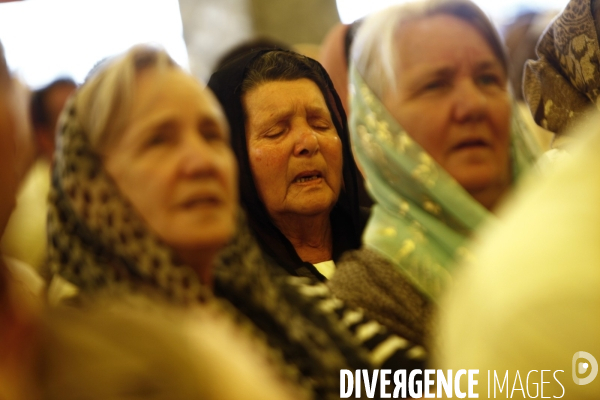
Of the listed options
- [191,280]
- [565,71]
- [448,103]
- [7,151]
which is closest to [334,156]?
[448,103]

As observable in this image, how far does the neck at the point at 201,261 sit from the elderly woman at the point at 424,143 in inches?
8.4

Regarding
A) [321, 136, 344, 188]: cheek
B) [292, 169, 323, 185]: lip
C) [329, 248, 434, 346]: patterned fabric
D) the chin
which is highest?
[321, 136, 344, 188]: cheek

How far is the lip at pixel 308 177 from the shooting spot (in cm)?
87


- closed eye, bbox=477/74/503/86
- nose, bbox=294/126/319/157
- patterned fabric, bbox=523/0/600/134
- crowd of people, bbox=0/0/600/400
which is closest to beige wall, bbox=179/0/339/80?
crowd of people, bbox=0/0/600/400

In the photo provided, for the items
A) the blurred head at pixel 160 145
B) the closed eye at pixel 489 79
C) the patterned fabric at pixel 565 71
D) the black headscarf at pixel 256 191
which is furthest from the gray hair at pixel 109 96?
the patterned fabric at pixel 565 71

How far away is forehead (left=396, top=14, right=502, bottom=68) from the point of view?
36.3 inches

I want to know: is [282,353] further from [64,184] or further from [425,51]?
[425,51]

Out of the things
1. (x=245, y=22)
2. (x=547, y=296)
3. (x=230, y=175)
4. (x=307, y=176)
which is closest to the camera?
(x=547, y=296)

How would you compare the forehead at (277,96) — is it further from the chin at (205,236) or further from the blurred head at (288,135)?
the chin at (205,236)

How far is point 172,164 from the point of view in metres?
0.73

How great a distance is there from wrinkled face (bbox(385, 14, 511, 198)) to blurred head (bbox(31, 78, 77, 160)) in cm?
41

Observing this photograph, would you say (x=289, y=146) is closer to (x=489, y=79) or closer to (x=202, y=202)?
(x=202, y=202)

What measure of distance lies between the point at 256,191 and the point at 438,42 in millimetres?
321

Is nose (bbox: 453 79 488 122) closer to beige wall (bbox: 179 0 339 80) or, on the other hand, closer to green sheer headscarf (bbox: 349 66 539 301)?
green sheer headscarf (bbox: 349 66 539 301)
